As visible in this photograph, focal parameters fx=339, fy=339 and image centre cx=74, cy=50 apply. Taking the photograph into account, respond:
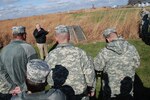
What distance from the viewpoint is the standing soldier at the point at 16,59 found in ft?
19.9

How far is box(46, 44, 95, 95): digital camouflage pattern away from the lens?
215 inches

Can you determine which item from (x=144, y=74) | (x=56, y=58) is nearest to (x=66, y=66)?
(x=56, y=58)

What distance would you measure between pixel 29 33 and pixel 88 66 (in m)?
26.5

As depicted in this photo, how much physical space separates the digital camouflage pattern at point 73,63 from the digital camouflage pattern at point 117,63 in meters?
1.07

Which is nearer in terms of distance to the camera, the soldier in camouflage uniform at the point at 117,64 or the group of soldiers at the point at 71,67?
the group of soldiers at the point at 71,67

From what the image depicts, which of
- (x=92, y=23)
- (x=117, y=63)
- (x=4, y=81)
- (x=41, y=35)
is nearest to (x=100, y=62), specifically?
(x=117, y=63)

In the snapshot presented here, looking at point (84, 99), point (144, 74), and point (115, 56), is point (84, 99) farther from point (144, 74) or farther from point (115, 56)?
point (144, 74)

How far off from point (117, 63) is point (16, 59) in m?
1.93

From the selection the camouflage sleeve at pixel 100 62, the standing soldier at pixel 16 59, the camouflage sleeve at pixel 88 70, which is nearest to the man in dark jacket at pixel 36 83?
the camouflage sleeve at pixel 88 70

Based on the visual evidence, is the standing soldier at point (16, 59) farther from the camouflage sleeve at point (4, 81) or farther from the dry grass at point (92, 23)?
the dry grass at point (92, 23)

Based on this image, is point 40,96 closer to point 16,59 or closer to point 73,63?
point 73,63

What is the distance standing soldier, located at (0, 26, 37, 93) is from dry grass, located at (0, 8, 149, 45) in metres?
19.4

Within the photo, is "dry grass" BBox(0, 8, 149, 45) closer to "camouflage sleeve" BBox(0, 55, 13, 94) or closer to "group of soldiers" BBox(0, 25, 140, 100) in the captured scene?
"group of soldiers" BBox(0, 25, 140, 100)

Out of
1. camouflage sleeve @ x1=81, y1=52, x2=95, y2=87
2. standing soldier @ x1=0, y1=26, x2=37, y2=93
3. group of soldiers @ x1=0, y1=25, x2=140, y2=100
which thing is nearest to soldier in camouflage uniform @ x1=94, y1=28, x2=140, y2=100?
group of soldiers @ x1=0, y1=25, x2=140, y2=100
